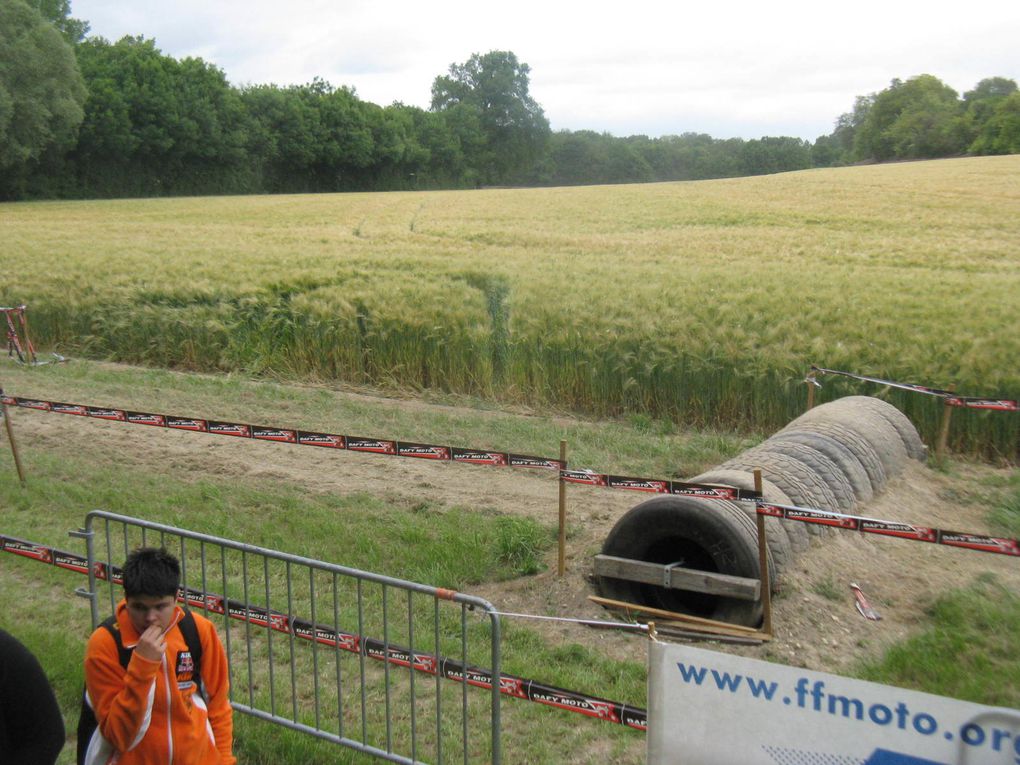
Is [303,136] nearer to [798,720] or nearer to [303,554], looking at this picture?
[303,554]

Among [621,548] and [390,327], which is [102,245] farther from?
[621,548]

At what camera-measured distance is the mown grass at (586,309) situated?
1207 centimetres

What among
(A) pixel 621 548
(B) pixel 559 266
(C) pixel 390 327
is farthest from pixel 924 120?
(A) pixel 621 548

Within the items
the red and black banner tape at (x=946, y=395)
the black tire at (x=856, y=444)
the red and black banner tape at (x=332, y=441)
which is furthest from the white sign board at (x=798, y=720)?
the red and black banner tape at (x=946, y=395)

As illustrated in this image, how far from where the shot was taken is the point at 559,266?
1830cm

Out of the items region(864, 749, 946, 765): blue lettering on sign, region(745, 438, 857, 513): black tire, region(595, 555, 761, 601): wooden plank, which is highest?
region(864, 749, 946, 765): blue lettering on sign

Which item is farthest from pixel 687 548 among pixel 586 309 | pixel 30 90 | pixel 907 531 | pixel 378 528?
pixel 30 90

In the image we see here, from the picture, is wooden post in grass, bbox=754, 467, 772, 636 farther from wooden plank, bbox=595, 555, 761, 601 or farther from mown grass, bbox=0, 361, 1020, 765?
mown grass, bbox=0, 361, 1020, 765

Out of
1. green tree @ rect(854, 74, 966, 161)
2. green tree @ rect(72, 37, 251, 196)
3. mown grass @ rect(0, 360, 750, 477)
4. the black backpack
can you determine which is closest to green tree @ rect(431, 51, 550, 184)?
green tree @ rect(72, 37, 251, 196)

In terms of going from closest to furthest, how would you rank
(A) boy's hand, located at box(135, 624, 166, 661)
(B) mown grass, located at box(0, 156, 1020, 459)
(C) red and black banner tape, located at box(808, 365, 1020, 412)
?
(A) boy's hand, located at box(135, 624, 166, 661), (C) red and black banner tape, located at box(808, 365, 1020, 412), (B) mown grass, located at box(0, 156, 1020, 459)

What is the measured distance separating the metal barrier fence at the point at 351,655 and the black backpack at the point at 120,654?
2.54 ft

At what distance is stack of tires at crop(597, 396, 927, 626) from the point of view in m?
6.22

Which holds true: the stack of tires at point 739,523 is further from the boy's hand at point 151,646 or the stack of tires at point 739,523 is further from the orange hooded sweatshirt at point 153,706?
the boy's hand at point 151,646

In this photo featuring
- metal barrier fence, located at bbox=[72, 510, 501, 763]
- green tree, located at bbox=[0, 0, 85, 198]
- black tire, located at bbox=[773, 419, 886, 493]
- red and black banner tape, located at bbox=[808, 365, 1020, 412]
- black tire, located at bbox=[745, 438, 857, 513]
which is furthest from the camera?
green tree, located at bbox=[0, 0, 85, 198]
